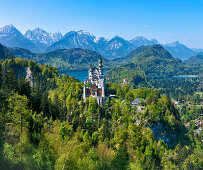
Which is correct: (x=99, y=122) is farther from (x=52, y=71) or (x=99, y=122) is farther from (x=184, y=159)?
(x=52, y=71)

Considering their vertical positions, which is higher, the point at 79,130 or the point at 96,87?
the point at 96,87

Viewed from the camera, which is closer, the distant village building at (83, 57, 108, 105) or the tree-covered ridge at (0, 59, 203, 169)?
the tree-covered ridge at (0, 59, 203, 169)

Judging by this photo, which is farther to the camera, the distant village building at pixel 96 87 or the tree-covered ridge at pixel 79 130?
the distant village building at pixel 96 87

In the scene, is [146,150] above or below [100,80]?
below

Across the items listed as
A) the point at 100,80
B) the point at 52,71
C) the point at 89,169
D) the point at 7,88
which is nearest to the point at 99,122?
the point at 100,80
